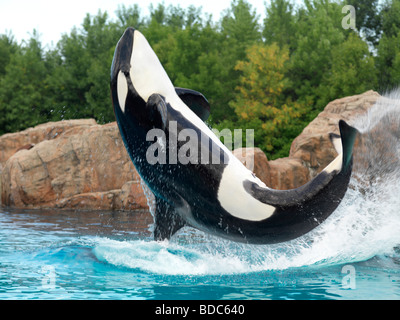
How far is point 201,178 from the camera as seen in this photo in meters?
6.36

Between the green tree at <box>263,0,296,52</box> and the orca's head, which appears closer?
the orca's head

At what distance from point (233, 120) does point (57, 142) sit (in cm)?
1939

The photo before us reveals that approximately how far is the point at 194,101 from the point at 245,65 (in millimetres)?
28438

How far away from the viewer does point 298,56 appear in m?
36.4

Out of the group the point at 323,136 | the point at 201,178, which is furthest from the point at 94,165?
the point at 201,178

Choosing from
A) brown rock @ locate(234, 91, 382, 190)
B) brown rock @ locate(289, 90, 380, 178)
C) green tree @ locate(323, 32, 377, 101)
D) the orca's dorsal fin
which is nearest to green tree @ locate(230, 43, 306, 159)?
green tree @ locate(323, 32, 377, 101)

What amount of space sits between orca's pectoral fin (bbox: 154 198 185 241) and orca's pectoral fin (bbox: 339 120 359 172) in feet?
8.87

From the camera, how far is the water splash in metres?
7.21

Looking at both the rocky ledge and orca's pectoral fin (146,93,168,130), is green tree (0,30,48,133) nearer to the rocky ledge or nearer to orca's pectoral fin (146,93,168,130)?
the rocky ledge

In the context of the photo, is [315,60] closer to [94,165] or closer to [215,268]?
[94,165]

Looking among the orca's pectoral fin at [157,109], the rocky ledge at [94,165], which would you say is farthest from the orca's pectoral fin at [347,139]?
the rocky ledge at [94,165]

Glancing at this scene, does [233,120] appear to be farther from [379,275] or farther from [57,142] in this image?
[379,275]

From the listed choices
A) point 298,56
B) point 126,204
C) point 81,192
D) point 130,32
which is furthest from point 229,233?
point 298,56

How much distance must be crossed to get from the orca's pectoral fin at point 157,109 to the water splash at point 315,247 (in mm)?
2004
